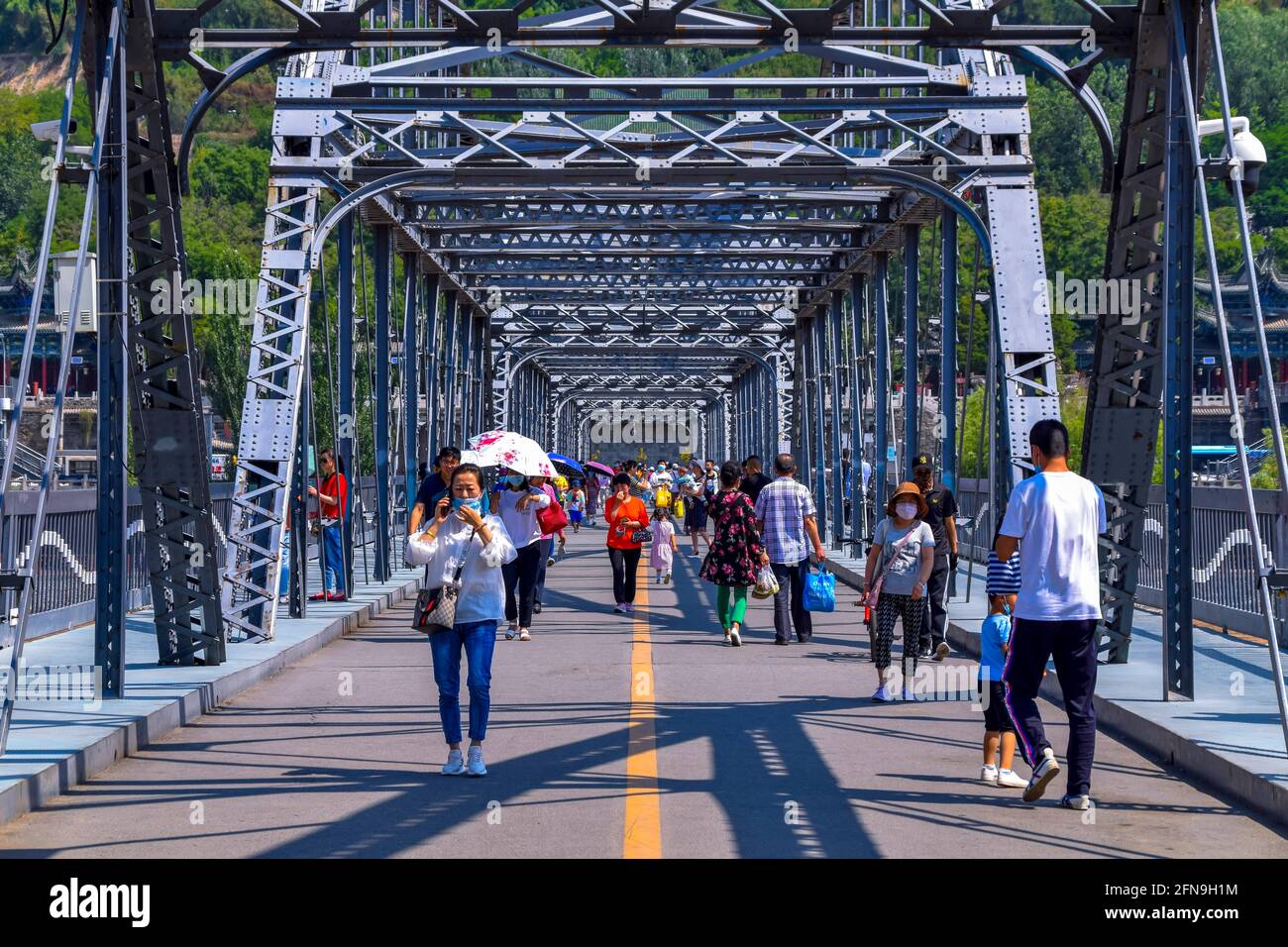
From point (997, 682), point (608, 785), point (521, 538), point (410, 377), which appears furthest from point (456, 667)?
point (410, 377)

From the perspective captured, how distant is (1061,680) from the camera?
9164 mm

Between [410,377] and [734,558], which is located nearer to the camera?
[734,558]

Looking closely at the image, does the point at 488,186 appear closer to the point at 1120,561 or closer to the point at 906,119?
the point at 906,119

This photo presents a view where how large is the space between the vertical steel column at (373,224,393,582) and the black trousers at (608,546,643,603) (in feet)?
12.7

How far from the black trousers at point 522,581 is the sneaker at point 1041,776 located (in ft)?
32.9

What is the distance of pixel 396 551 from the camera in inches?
1336

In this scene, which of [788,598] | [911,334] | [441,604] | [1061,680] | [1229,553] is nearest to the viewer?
[1061,680]

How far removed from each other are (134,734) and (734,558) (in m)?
8.24

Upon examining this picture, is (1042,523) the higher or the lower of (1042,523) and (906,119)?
the lower

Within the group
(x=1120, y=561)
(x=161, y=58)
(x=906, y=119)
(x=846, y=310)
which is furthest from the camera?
(x=846, y=310)

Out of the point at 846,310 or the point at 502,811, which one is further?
the point at 846,310

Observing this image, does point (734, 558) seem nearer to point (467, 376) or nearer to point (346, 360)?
point (346, 360)

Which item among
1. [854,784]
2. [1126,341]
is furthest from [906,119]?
[854,784]
